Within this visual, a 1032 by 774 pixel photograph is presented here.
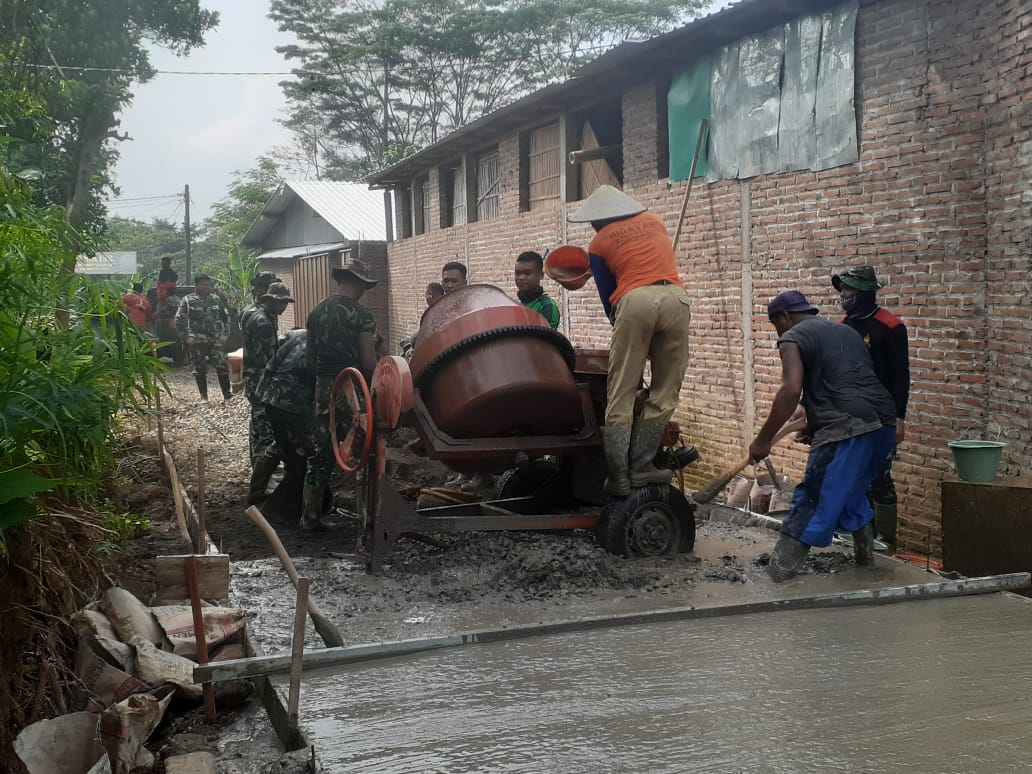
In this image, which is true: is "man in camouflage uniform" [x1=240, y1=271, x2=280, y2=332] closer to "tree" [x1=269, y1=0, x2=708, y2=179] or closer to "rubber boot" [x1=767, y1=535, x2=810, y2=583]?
"rubber boot" [x1=767, y1=535, x2=810, y2=583]

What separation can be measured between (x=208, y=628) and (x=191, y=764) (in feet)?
3.26

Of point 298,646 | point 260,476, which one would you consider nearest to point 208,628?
point 298,646

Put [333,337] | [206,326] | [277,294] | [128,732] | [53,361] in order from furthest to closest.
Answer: [206,326]
[277,294]
[333,337]
[53,361]
[128,732]

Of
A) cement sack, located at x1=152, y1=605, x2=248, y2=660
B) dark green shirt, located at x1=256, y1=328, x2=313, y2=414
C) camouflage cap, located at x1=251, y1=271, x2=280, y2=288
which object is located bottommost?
cement sack, located at x1=152, y1=605, x2=248, y2=660

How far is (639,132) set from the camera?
10.6 metres

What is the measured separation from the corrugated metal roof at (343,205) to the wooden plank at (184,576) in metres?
21.7

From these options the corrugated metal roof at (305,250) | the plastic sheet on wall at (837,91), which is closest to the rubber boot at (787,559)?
the plastic sheet on wall at (837,91)

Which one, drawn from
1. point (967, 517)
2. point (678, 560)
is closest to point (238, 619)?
point (678, 560)

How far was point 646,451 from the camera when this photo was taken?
552 cm

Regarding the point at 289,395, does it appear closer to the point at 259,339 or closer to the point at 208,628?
the point at 259,339

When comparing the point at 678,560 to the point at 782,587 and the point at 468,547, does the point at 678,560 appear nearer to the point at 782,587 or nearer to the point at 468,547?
the point at 782,587

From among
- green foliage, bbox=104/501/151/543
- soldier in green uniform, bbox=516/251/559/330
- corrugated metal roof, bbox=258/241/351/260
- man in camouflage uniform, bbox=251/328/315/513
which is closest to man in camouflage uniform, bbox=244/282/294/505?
man in camouflage uniform, bbox=251/328/315/513

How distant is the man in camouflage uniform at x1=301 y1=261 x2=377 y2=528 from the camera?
7129mm

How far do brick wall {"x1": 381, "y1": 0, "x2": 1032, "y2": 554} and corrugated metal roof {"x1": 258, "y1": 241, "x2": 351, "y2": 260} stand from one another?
16.5m
